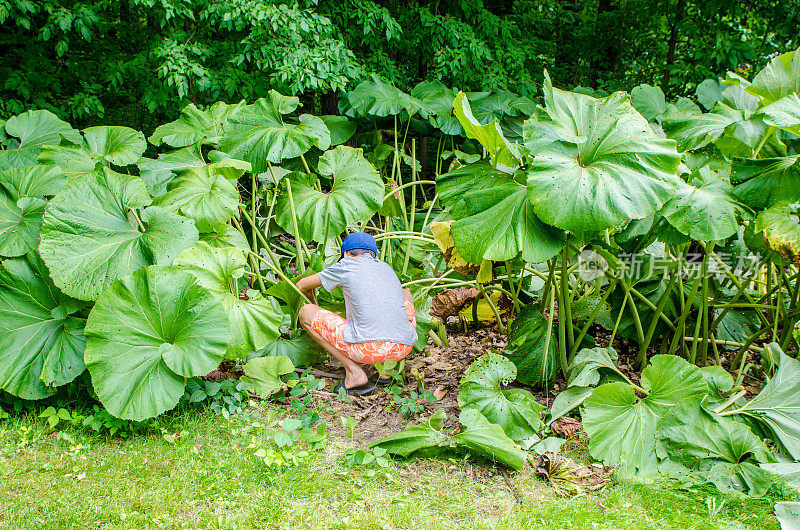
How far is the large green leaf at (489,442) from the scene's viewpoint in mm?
2449

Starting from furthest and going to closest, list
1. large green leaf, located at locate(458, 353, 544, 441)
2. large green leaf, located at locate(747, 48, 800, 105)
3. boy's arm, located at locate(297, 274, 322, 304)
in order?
1. boy's arm, located at locate(297, 274, 322, 304)
2. large green leaf, located at locate(747, 48, 800, 105)
3. large green leaf, located at locate(458, 353, 544, 441)

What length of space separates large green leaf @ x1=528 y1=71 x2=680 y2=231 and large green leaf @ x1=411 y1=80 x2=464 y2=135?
2.16 m

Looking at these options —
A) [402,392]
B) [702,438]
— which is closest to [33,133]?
[402,392]

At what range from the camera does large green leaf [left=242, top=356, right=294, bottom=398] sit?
2910mm

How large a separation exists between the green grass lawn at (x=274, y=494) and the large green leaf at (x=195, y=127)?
6.21ft

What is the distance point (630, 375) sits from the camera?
11.7ft

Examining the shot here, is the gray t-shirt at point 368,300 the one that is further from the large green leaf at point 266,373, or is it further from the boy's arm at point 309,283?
the large green leaf at point 266,373

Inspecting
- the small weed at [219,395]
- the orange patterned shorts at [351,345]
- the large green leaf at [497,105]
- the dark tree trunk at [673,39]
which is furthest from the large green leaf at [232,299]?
the dark tree trunk at [673,39]

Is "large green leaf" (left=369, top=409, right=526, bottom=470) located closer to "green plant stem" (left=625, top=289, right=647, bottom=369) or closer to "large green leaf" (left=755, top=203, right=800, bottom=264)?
"green plant stem" (left=625, top=289, right=647, bottom=369)

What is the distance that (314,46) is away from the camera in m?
4.53

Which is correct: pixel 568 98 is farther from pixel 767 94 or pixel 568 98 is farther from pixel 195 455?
pixel 195 455

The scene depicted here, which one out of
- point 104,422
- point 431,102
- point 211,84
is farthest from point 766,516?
point 211,84

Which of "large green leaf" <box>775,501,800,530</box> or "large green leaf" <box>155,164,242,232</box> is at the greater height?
"large green leaf" <box>155,164,242,232</box>

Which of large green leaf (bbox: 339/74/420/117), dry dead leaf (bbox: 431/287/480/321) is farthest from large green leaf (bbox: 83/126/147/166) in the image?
dry dead leaf (bbox: 431/287/480/321)
